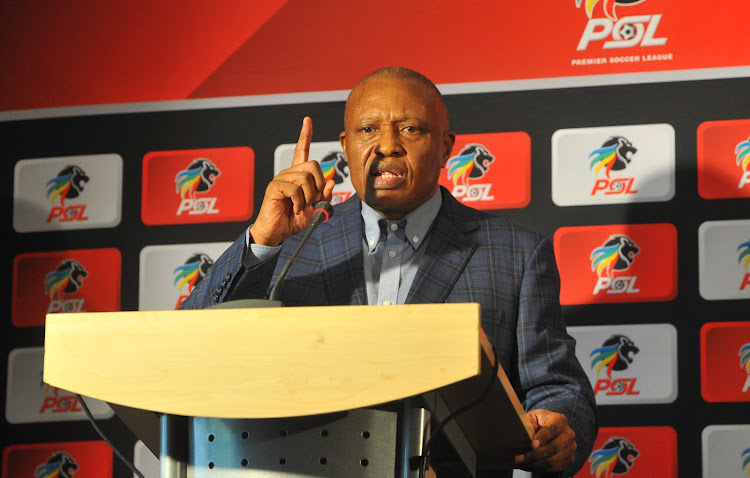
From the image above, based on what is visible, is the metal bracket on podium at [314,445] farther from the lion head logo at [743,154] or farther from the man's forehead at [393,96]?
the lion head logo at [743,154]

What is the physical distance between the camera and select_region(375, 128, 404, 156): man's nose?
2574 mm

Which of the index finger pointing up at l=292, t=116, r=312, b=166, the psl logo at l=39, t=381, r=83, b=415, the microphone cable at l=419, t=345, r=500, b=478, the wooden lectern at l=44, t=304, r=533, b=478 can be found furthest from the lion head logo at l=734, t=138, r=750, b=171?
the psl logo at l=39, t=381, r=83, b=415

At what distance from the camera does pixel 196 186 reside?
3.58 meters

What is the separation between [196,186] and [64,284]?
597mm

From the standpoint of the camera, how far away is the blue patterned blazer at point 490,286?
2.28m


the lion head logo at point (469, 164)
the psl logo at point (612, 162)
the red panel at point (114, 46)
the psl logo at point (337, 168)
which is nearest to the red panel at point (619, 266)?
the psl logo at point (612, 162)

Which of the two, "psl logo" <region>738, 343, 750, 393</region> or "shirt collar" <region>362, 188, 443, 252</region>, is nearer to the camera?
"shirt collar" <region>362, 188, 443, 252</region>

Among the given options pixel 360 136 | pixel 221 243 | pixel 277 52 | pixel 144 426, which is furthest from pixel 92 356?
pixel 277 52

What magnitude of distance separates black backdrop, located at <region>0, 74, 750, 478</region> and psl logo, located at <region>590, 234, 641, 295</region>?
0.05 m

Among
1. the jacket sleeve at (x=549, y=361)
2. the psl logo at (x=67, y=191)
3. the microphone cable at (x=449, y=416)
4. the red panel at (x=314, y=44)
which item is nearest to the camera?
the microphone cable at (x=449, y=416)

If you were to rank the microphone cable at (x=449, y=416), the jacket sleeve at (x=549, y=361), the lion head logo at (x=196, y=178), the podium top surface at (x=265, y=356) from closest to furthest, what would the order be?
the podium top surface at (x=265, y=356)
the microphone cable at (x=449, y=416)
the jacket sleeve at (x=549, y=361)
the lion head logo at (x=196, y=178)

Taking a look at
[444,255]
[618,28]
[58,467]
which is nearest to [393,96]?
[444,255]

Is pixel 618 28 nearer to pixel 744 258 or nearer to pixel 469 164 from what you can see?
pixel 469 164

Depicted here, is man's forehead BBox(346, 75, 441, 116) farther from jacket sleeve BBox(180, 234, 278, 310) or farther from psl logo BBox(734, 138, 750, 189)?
psl logo BBox(734, 138, 750, 189)
